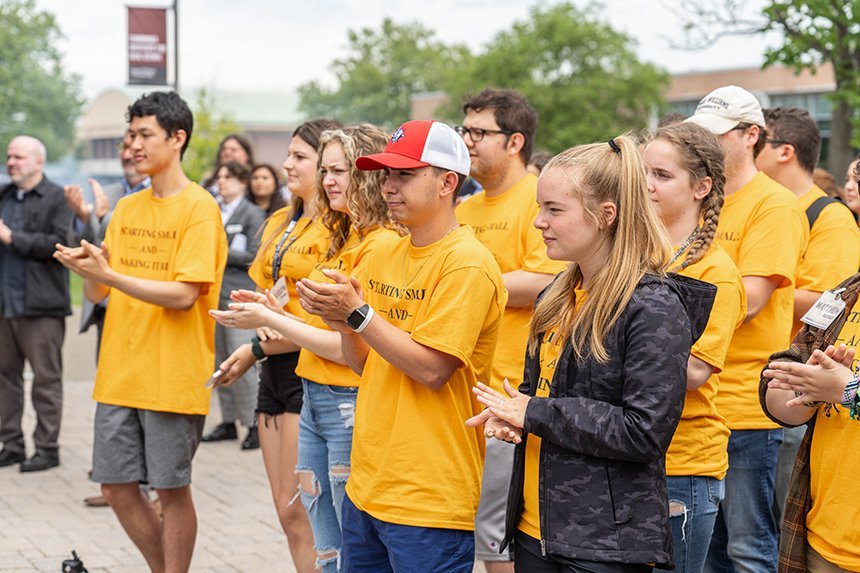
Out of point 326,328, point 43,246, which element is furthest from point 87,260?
point 43,246

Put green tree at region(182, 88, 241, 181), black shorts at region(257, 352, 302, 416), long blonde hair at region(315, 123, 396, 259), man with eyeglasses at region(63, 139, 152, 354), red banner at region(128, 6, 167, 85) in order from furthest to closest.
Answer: green tree at region(182, 88, 241, 181)
red banner at region(128, 6, 167, 85)
man with eyeglasses at region(63, 139, 152, 354)
black shorts at region(257, 352, 302, 416)
long blonde hair at region(315, 123, 396, 259)

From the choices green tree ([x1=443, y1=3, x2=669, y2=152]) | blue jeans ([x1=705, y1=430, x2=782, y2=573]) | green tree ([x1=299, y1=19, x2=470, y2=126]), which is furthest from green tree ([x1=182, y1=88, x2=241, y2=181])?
green tree ([x1=299, y1=19, x2=470, y2=126])

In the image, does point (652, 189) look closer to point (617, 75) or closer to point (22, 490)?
point (22, 490)

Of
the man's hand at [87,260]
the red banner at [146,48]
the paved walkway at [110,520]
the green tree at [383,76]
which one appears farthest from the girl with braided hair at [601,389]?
the green tree at [383,76]

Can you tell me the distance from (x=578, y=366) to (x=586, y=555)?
50cm

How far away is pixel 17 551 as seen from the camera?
619 cm

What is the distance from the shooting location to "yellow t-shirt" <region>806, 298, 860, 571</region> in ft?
9.71

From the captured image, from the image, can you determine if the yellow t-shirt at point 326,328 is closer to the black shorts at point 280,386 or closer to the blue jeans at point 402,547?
the black shorts at point 280,386

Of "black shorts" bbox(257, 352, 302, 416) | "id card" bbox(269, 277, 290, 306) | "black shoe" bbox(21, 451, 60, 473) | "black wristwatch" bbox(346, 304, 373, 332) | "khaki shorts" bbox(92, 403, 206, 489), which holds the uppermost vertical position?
"black wristwatch" bbox(346, 304, 373, 332)

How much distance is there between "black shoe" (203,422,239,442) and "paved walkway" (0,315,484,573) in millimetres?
121

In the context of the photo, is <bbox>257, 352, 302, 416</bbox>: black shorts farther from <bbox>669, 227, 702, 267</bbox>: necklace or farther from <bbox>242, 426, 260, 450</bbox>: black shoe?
<bbox>242, 426, 260, 450</bbox>: black shoe

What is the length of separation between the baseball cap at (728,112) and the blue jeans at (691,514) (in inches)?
60.3

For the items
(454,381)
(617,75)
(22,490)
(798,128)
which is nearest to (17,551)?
(22,490)

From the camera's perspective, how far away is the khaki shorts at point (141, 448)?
198 inches
